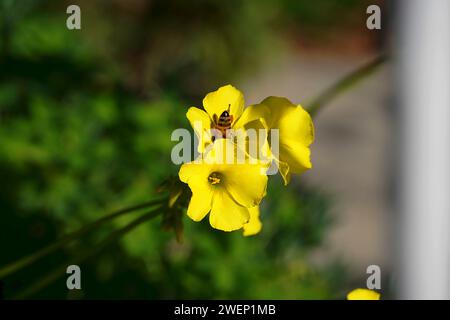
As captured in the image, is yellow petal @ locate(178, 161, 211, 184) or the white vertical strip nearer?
yellow petal @ locate(178, 161, 211, 184)

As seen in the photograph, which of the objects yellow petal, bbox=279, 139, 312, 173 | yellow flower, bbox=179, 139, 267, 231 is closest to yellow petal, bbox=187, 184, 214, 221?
yellow flower, bbox=179, 139, 267, 231

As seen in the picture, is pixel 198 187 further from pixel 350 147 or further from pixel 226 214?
pixel 350 147

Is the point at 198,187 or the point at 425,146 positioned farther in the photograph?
the point at 425,146

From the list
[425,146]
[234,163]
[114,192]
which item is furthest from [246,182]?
[425,146]

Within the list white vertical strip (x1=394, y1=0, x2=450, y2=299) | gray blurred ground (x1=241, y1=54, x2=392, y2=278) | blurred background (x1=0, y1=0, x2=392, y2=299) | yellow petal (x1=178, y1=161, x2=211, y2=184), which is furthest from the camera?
gray blurred ground (x1=241, y1=54, x2=392, y2=278)

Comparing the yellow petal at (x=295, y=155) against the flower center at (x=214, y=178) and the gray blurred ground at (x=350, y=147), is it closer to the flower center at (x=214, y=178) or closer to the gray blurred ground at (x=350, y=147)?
the flower center at (x=214, y=178)

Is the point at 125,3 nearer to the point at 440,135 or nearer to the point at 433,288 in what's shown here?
the point at 440,135

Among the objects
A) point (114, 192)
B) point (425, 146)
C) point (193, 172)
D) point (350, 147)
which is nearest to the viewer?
point (193, 172)

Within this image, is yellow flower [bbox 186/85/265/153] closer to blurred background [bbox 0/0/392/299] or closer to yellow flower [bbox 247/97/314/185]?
yellow flower [bbox 247/97/314/185]
